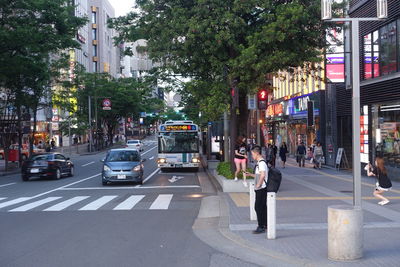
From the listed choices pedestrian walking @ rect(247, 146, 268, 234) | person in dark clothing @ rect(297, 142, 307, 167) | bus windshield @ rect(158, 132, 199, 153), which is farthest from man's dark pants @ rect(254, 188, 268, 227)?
person in dark clothing @ rect(297, 142, 307, 167)

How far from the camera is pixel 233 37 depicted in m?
17.2

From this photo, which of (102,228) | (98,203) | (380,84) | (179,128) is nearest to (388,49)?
(380,84)

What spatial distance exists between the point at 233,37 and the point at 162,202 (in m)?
6.38

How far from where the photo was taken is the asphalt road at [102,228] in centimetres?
815

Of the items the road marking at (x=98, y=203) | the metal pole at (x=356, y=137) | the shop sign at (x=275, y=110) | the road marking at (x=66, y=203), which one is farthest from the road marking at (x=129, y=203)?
the shop sign at (x=275, y=110)

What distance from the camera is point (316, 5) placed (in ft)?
56.9

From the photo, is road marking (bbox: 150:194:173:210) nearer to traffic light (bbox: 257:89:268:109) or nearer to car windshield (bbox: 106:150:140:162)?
car windshield (bbox: 106:150:140:162)

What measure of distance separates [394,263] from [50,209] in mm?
10079

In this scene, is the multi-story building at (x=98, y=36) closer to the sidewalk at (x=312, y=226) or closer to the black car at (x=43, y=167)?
the black car at (x=43, y=167)

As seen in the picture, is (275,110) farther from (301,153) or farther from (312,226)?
(312,226)

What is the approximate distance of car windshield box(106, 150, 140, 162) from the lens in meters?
22.6

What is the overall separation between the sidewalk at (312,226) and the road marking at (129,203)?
2924mm

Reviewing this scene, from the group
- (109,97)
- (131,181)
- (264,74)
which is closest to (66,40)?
(131,181)

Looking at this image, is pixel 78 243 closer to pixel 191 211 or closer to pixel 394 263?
pixel 191 211
